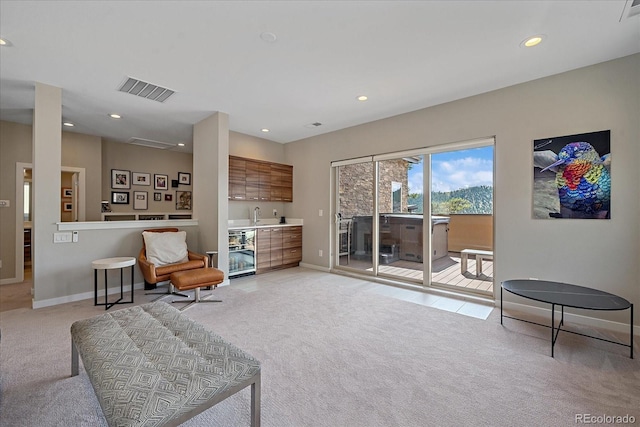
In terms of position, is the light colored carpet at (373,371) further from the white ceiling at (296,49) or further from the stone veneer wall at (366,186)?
the white ceiling at (296,49)

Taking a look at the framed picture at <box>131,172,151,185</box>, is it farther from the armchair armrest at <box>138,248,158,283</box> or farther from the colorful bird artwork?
the colorful bird artwork

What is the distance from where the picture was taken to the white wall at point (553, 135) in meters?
2.72

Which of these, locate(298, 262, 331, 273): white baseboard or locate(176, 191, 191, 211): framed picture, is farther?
locate(176, 191, 191, 211): framed picture

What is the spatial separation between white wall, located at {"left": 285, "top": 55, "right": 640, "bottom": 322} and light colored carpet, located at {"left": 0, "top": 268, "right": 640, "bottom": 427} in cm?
74

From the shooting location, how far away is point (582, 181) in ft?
9.61

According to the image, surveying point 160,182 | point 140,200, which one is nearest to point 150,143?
point 160,182

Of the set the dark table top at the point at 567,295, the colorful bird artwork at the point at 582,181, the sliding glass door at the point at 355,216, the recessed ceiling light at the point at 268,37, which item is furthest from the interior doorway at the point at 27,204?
the colorful bird artwork at the point at 582,181

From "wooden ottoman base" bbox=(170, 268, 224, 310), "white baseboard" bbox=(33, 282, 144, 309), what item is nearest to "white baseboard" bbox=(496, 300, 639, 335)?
"wooden ottoman base" bbox=(170, 268, 224, 310)

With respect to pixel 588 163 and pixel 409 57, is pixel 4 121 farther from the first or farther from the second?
pixel 588 163

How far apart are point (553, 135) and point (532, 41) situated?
115cm

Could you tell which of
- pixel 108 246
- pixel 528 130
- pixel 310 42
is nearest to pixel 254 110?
pixel 310 42

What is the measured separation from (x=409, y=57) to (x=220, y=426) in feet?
11.1

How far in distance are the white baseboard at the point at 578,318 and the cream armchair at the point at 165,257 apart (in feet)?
13.3

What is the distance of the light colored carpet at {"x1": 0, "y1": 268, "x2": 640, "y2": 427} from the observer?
64.7 inches
